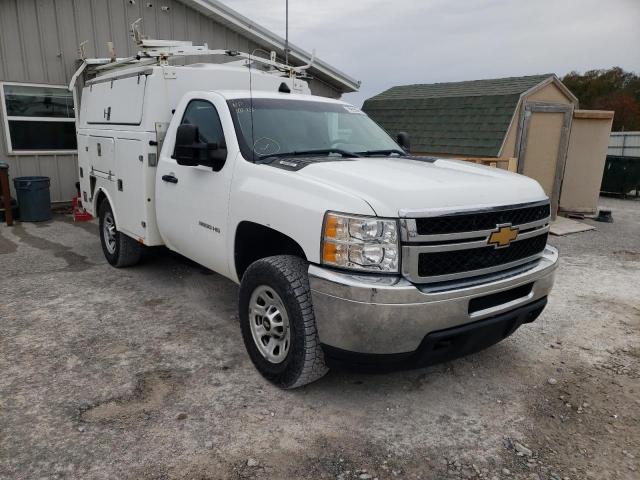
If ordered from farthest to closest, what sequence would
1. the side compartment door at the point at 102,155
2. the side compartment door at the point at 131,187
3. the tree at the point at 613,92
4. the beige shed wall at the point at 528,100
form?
the tree at the point at 613,92 < the beige shed wall at the point at 528,100 < the side compartment door at the point at 102,155 < the side compartment door at the point at 131,187

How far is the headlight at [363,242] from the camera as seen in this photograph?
2801 mm

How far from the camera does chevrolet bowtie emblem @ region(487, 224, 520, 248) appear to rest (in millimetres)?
3078

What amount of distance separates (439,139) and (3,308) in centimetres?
970

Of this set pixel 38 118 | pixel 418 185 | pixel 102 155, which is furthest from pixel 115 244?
pixel 38 118

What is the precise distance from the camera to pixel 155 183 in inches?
195

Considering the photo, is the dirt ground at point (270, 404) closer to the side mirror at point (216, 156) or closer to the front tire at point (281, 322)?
the front tire at point (281, 322)

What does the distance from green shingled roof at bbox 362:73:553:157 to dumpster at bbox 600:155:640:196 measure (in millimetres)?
6779

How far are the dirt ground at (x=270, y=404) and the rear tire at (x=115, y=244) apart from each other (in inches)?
34.7

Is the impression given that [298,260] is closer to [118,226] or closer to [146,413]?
[146,413]

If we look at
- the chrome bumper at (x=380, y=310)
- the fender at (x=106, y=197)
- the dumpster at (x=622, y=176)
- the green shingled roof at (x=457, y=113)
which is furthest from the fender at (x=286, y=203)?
the dumpster at (x=622, y=176)

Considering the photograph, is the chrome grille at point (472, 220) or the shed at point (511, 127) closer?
the chrome grille at point (472, 220)

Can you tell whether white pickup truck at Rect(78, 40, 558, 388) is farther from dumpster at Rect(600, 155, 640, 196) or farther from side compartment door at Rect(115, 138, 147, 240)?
dumpster at Rect(600, 155, 640, 196)

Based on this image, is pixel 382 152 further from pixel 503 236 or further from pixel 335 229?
pixel 335 229

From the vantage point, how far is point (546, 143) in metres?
10.8
